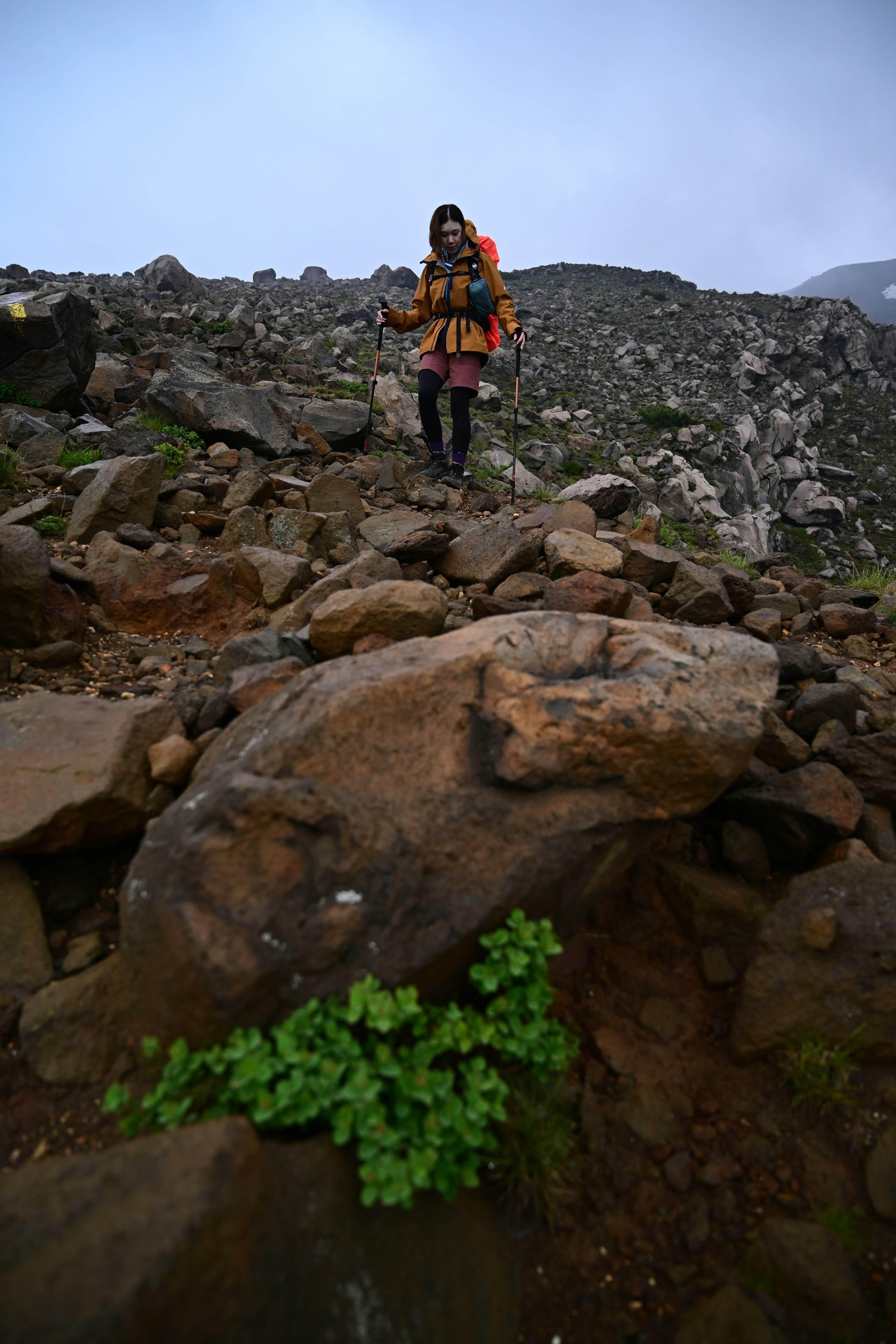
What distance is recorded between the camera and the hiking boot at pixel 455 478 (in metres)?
9.02

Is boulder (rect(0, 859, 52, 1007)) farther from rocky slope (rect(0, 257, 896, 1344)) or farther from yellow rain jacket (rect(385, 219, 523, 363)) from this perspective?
yellow rain jacket (rect(385, 219, 523, 363))

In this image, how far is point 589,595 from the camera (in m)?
4.85

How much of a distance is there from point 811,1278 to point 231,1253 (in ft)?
6.35

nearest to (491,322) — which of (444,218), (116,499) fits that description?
(444,218)

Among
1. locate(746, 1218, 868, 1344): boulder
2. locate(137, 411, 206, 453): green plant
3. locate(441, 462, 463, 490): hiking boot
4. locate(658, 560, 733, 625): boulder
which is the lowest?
locate(746, 1218, 868, 1344): boulder

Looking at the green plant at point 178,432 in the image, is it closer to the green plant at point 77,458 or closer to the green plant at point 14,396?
the green plant at point 77,458

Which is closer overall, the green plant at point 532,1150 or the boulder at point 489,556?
the green plant at point 532,1150

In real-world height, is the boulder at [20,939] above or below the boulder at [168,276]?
below

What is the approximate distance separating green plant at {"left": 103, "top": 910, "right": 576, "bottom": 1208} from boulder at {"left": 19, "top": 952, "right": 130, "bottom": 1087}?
0.26 meters

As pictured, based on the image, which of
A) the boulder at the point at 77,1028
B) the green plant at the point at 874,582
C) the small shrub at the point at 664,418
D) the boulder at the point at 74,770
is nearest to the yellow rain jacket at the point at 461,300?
the green plant at the point at 874,582

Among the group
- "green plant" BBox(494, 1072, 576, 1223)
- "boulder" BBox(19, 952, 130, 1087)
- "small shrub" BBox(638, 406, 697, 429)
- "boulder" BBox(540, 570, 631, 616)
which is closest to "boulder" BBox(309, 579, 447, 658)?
"boulder" BBox(540, 570, 631, 616)

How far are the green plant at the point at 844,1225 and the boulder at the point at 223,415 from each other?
28.1 feet

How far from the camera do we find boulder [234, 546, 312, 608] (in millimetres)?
5379

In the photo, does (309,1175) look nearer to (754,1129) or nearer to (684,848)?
(754,1129)
